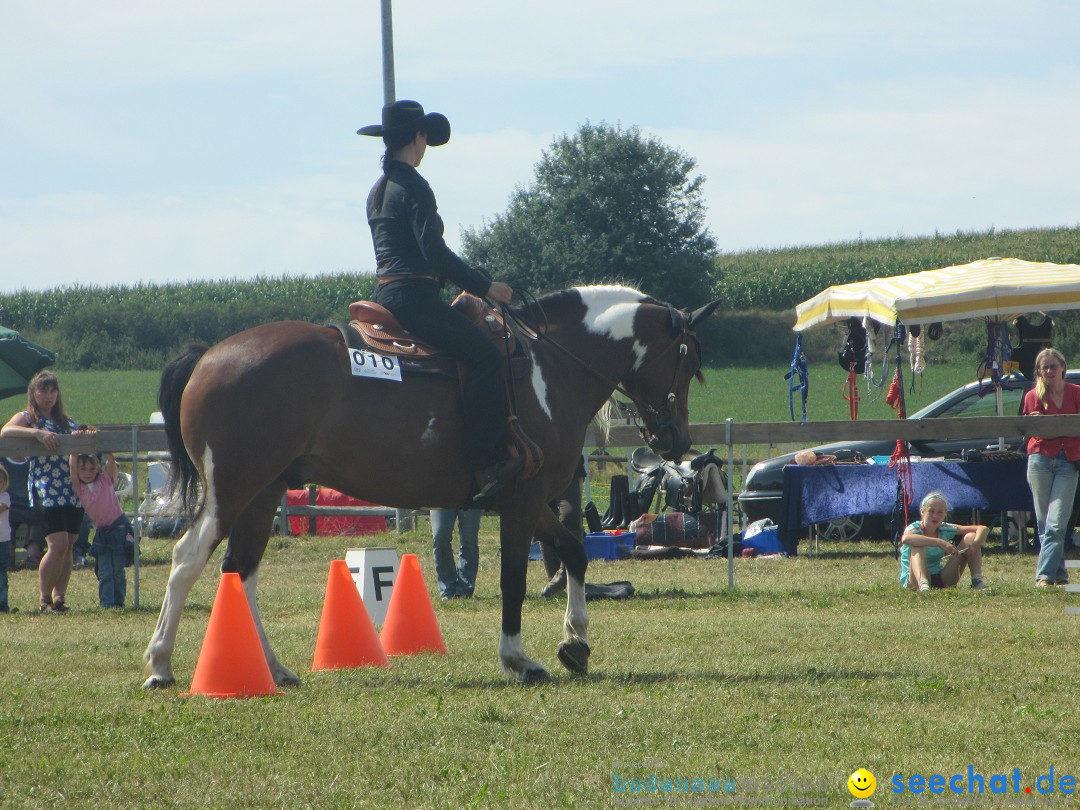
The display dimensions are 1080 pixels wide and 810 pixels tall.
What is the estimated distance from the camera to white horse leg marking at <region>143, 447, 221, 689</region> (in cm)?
641

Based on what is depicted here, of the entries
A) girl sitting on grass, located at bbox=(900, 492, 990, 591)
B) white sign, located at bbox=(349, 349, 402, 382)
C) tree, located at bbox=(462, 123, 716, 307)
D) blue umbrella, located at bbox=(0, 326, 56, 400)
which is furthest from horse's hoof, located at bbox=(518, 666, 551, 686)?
tree, located at bbox=(462, 123, 716, 307)

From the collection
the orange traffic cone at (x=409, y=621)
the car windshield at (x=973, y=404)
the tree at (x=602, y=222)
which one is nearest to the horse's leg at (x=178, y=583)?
the orange traffic cone at (x=409, y=621)

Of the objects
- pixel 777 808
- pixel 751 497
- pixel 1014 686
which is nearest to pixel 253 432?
pixel 777 808

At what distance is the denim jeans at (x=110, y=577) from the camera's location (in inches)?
448

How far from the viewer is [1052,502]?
36.1 feet

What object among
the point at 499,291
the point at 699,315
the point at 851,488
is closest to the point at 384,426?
the point at 499,291

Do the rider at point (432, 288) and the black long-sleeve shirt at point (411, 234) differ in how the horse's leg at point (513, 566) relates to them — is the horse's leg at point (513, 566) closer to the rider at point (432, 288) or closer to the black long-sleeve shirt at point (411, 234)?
the rider at point (432, 288)

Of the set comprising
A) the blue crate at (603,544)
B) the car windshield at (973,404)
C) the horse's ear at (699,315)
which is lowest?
the blue crate at (603,544)

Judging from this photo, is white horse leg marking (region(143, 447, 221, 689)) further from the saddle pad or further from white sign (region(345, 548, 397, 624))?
white sign (region(345, 548, 397, 624))

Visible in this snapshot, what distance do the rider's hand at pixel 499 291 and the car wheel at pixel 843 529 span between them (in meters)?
9.88

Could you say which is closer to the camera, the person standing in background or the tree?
the person standing in background

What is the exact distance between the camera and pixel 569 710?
575 cm

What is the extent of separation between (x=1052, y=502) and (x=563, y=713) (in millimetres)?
6820

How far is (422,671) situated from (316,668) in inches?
27.3
